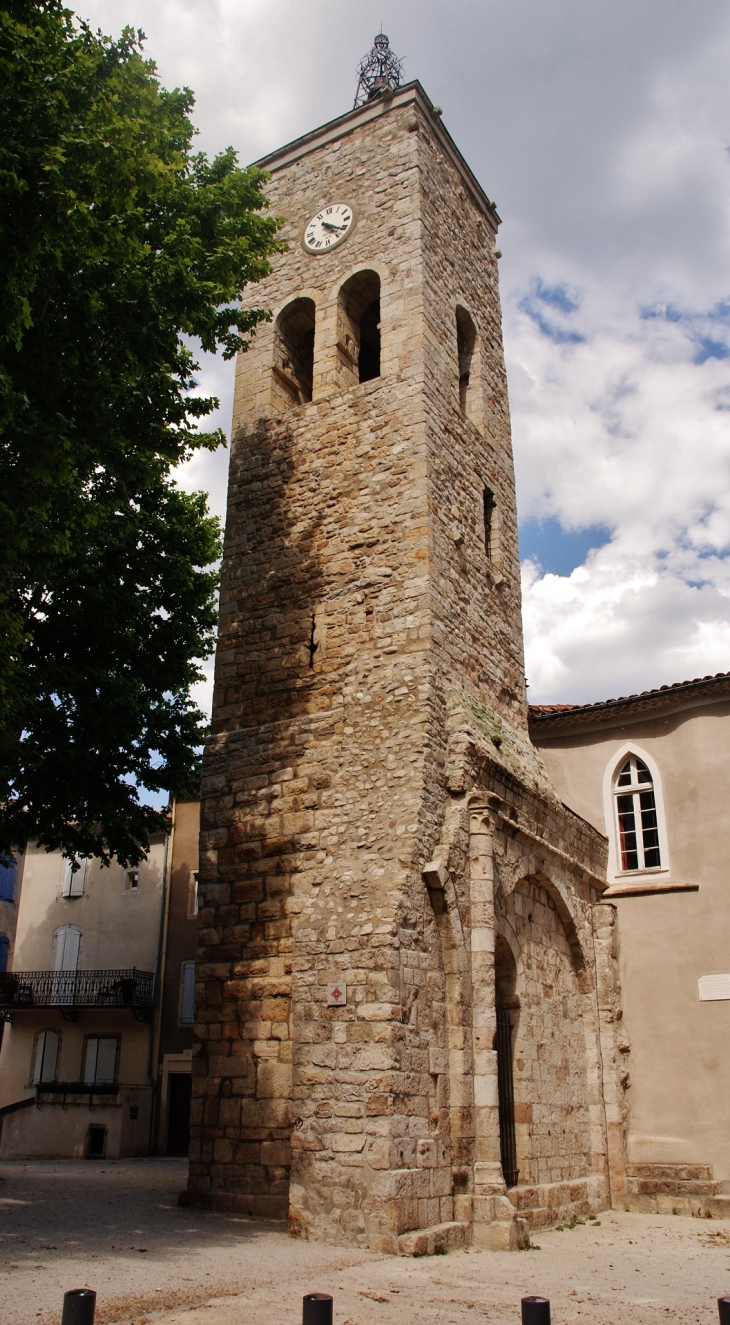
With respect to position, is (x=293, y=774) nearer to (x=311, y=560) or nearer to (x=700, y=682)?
(x=311, y=560)

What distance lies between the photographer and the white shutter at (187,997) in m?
21.3

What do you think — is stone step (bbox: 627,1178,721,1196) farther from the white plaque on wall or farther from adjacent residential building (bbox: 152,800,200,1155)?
adjacent residential building (bbox: 152,800,200,1155)

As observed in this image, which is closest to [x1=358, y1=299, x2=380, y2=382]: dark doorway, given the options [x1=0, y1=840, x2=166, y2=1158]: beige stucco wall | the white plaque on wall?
the white plaque on wall

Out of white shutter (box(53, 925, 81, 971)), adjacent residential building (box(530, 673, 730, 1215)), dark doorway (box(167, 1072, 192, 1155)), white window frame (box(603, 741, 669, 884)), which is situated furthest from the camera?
white shutter (box(53, 925, 81, 971))

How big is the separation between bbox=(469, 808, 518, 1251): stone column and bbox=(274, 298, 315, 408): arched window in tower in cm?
689

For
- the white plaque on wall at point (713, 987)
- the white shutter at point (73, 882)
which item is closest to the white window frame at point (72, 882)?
the white shutter at point (73, 882)

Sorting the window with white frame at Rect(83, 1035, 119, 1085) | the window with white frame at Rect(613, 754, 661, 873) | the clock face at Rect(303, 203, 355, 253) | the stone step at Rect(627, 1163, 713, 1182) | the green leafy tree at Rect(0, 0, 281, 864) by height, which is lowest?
the stone step at Rect(627, 1163, 713, 1182)

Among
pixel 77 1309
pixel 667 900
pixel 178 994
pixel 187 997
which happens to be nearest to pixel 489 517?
pixel 667 900

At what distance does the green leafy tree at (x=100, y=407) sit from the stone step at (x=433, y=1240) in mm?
5410

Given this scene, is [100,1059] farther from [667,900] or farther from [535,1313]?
[535,1313]

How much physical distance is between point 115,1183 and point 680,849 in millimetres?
8668

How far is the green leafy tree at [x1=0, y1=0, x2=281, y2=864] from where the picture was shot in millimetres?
7852

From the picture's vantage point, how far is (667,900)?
13.9 meters

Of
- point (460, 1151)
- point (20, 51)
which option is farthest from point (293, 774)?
point (20, 51)
